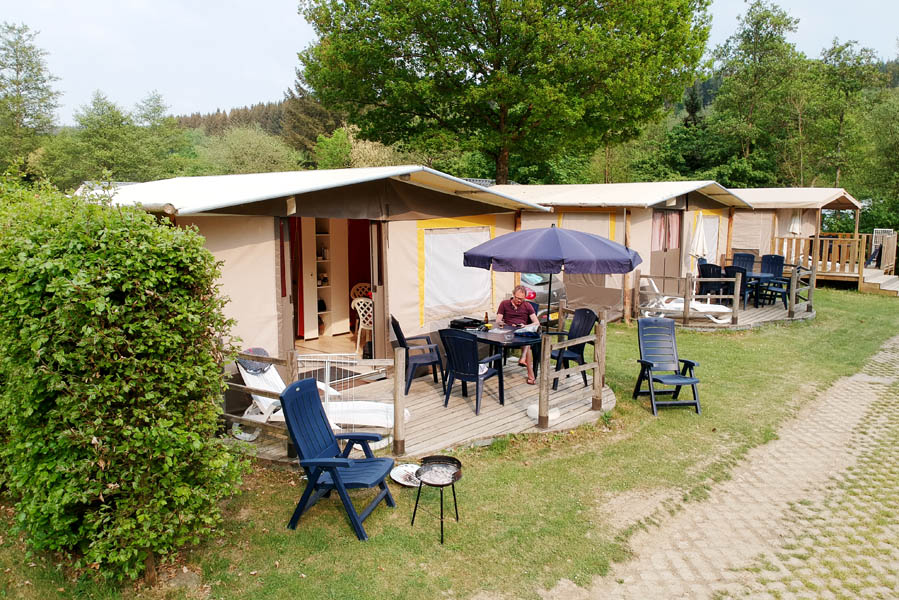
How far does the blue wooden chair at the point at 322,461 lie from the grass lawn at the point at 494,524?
0.14m

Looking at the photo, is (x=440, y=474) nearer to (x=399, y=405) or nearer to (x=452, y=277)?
(x=399, y=405)

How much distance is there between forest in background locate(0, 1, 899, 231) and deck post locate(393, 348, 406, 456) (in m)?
16.3

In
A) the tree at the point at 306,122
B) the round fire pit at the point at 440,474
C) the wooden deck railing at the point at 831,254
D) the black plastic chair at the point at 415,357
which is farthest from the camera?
the tree at the point at 306,122

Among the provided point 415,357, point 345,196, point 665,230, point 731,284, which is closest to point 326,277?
point 345,196

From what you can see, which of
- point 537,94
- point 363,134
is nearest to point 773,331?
point 537,94

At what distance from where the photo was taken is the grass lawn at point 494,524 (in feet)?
12.5

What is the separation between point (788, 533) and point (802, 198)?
15.8m

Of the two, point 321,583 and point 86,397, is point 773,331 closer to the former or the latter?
point 321,583

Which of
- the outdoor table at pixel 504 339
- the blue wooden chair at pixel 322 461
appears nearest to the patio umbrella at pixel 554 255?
the outdoor table at pixel 504 339

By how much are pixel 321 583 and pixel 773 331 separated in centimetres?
1102

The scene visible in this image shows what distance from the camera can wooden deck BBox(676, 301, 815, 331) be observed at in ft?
39.8

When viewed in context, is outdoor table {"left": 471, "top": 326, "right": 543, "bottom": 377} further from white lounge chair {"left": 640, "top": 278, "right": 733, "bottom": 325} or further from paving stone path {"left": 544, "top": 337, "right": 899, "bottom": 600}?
white lounge chair {"left": 640, "top": 278, "right": 733, "bottom": 325}

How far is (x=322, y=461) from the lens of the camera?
4090mm

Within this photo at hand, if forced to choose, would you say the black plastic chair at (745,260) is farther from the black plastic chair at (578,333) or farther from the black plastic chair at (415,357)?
the black plastic chair at (415,357)
